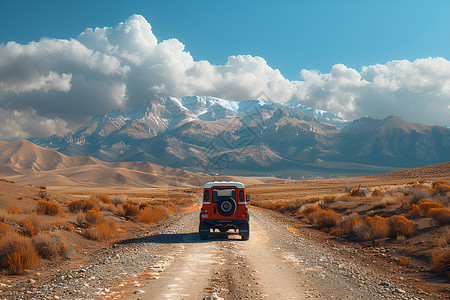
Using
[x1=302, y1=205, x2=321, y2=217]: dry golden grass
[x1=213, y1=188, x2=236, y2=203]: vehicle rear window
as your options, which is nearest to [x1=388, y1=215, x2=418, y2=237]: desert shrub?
[x1=213, y1=188, x2=236, y2=203]: vehicle rear window

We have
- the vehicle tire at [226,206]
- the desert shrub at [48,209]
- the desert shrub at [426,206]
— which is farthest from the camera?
the desert shrub at [48,209]

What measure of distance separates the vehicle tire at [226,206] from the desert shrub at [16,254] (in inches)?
348

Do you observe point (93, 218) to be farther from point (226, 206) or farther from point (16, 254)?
point (16, 254)

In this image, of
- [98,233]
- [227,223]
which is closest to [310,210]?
[227,223]

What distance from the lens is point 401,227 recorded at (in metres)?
15.3

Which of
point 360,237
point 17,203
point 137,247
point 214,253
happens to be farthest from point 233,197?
point 17,203

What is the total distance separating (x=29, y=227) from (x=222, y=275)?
31.6 ft

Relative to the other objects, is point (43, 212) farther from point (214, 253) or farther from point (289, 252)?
point (289, 252)

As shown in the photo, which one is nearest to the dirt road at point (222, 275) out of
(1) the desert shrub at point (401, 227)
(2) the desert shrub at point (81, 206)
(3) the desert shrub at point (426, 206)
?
(1) the desert shrub at point (401, 227)

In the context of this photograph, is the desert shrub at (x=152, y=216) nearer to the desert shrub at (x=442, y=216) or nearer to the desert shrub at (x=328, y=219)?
the desert shrub at (x=328, y=219)

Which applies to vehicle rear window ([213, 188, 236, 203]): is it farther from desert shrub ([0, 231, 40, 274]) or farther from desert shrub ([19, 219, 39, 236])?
desert shrub ([0, 231, 40, 274])

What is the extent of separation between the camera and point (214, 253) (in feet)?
43.8

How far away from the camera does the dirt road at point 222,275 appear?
26.7 ft

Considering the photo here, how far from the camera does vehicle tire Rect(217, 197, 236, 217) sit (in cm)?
1694
